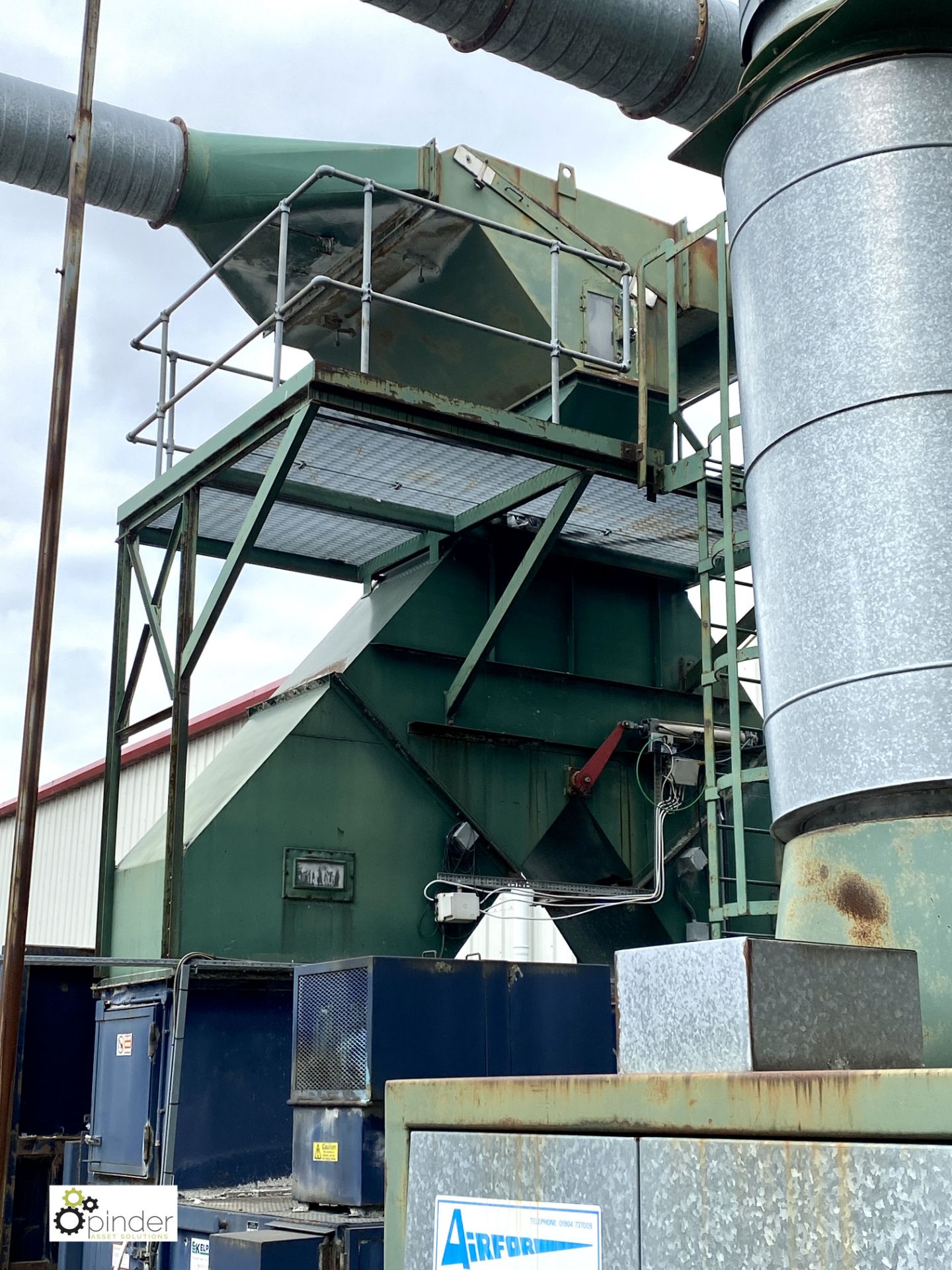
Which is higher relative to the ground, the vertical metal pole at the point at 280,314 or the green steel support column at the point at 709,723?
the vertical metal pole at the point at 280,314

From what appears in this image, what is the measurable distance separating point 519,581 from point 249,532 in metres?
1.99

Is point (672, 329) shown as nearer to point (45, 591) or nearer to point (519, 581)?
point (519, 581)

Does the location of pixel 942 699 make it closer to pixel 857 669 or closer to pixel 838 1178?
pixel 857 669

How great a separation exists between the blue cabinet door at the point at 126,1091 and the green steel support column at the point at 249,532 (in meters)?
2.26

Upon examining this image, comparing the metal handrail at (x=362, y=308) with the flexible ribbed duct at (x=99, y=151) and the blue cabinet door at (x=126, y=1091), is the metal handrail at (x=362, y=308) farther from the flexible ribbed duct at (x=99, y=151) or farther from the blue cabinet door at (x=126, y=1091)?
the blue cabinet door at (x=126, y=1091)

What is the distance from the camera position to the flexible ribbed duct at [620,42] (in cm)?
821

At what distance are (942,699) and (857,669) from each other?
263 mm

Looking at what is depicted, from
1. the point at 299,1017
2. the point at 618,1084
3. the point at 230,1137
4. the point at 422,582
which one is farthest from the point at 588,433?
the point at 618,1084

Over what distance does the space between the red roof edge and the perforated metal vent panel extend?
25.2ft

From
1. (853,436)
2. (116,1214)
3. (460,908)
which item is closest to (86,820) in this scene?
(460,908)

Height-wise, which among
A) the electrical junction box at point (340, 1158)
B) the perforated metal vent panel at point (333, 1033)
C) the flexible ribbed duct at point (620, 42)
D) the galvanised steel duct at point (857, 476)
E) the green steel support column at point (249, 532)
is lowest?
the electrical junction box at point (340, 1158)

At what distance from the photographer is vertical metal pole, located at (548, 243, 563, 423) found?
9211 mm

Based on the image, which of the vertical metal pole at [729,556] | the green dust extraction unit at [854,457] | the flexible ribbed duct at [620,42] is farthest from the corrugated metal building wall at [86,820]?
the green dust extraction unit at [854,457]

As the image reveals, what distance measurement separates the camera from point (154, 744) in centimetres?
1889
